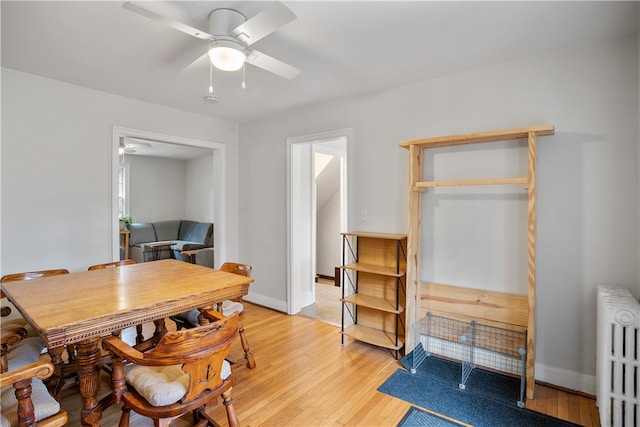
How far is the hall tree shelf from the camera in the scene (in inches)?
110

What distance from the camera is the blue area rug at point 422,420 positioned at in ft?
6.32

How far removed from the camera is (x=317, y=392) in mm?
2273

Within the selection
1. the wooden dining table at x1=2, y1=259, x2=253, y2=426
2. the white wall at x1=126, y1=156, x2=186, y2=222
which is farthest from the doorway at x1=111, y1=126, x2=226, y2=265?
the white wall at x1=126, y1=156, x2=186, y2=222

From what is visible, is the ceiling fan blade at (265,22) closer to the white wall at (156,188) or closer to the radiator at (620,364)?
the radiator at (620,364)

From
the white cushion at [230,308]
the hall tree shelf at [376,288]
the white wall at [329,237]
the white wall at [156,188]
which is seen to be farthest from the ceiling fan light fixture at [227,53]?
the white wall at [156,188]

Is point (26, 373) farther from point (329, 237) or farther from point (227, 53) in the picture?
point (329, 237)

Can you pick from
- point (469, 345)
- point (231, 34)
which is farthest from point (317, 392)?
point (231, 34)

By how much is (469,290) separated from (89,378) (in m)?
2.56

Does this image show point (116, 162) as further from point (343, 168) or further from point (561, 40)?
point (561, 40)

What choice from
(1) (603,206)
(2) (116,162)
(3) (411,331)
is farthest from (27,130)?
(1) (603,206)

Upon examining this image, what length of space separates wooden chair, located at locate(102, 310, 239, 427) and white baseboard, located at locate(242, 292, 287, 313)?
2344 millimetres

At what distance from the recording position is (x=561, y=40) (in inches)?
84.9

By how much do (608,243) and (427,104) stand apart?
1663 mm

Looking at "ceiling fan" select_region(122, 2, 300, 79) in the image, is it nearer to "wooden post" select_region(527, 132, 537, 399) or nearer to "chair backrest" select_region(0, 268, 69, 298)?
"wooden post" select_region(527, 132, 537, 399)
